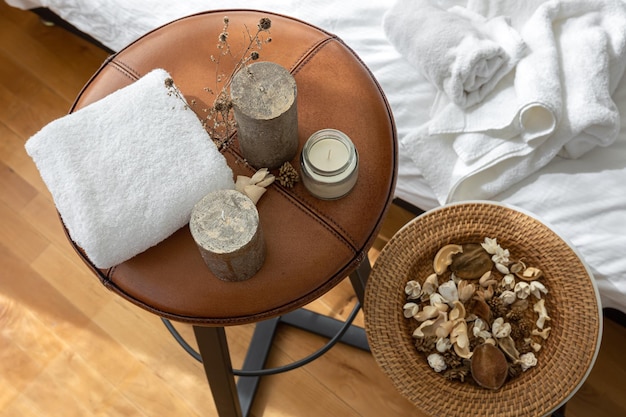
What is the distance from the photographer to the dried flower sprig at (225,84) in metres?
0.76

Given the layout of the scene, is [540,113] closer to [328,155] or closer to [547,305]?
[547,305]

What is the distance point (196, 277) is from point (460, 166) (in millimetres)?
529

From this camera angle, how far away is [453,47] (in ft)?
3.41

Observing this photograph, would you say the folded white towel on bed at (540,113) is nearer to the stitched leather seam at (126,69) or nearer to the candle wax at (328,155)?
the candle wax at (328,155)

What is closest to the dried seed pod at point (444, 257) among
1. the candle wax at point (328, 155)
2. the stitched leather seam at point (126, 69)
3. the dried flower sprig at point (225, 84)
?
the candle wax at point (328, 155)

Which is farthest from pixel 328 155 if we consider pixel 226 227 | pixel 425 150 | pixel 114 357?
pixel 114 357

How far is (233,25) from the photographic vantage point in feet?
2.88

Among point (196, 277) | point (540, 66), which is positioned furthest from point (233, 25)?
point (540, 66)

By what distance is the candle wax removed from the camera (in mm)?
738

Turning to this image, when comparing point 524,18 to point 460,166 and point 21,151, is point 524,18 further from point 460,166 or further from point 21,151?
point 21,151

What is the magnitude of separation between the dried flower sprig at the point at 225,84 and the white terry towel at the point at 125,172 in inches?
1.5

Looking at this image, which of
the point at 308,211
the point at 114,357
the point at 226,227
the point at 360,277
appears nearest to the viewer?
the point at 226,227

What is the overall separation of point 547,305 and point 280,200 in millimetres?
411

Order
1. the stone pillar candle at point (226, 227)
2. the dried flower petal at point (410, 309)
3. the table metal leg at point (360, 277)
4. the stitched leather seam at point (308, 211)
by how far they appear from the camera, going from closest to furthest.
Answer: the stone pillar candle at point (226, 227) < the stitched leather seam at point (308, 211) < the dried flower petal at point (410, 309) < the table metal leg at point (360, 277)
